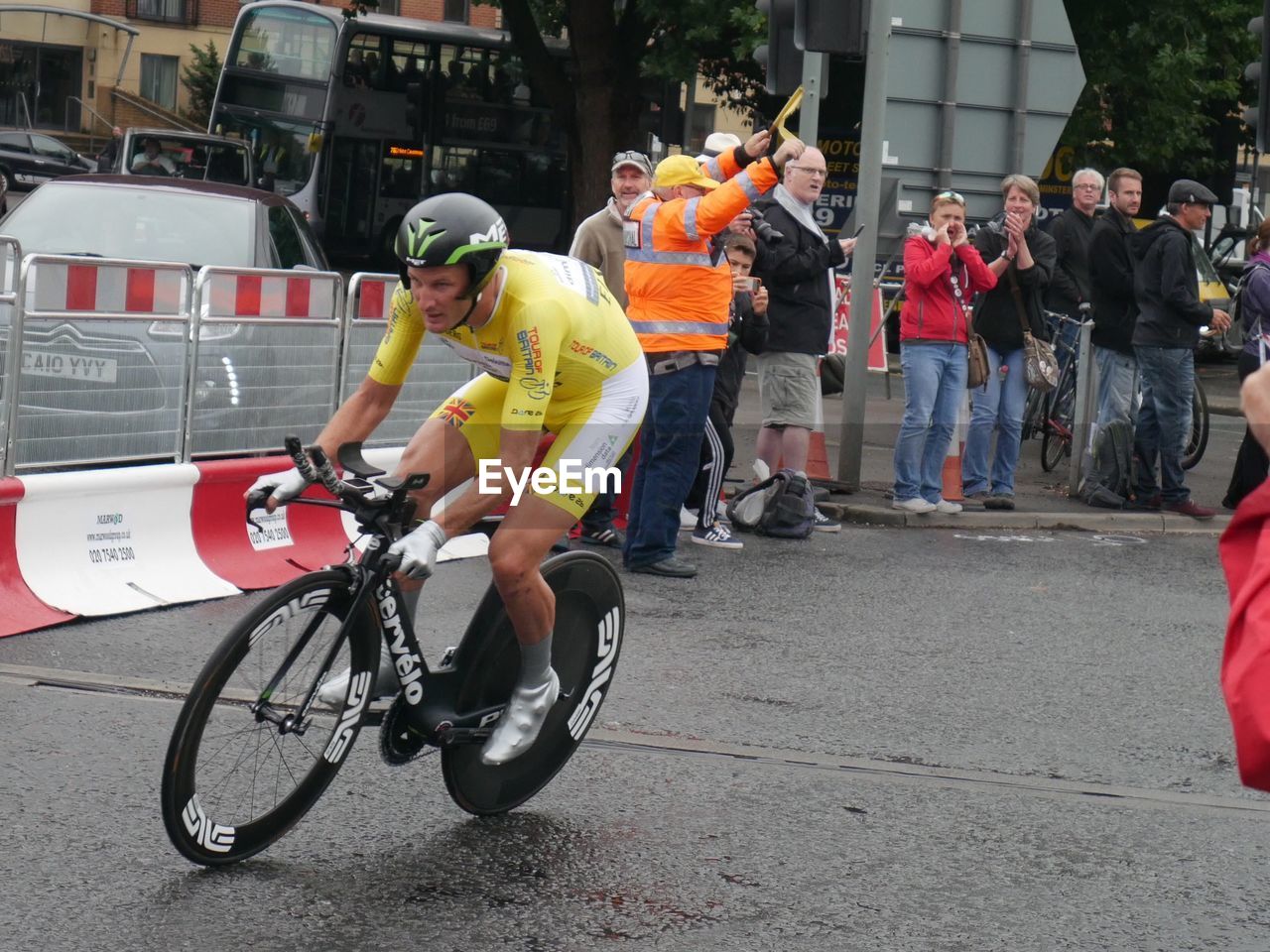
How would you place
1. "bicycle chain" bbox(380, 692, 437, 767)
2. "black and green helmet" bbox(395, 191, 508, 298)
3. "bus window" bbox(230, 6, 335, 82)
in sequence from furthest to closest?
"bus window" bbox(230, 6, 335, 82), "bicycle chain" bbox(380, 692, 437, 767), "black and green helmet" bbox(395, 191, 508, 298)

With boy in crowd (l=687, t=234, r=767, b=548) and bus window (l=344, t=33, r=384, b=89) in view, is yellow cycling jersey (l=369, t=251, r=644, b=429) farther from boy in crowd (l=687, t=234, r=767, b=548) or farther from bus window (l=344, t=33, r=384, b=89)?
bus window (l=344, t=33, r=384, b=89)

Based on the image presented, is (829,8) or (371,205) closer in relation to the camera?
(829,8)

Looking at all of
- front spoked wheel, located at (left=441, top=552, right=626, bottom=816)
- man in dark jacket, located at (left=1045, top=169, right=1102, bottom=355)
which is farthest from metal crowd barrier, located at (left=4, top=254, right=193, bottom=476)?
man in dark jacket, located at (left=1045, top=169, right=1102, bottom=355)

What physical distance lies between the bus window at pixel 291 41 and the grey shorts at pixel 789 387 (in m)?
20.5

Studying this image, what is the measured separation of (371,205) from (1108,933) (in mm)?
27658

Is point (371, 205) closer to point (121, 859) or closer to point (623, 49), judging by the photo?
point (623, 49)

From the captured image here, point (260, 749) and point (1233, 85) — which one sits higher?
point (1233, 85)

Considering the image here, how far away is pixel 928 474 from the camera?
1171 centimetres

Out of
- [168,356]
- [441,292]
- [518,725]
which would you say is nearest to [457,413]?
[441,292]

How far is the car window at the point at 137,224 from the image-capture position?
1116cm

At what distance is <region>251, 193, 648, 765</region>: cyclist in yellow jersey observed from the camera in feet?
15.5

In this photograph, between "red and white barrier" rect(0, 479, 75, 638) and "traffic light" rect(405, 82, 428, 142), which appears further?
"traffic light" rect(405, 82, 428, 142)

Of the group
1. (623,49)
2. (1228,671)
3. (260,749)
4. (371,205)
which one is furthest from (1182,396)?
(371,205)

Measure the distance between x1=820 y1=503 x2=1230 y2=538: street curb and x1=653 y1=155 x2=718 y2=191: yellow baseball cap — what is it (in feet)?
9.90
